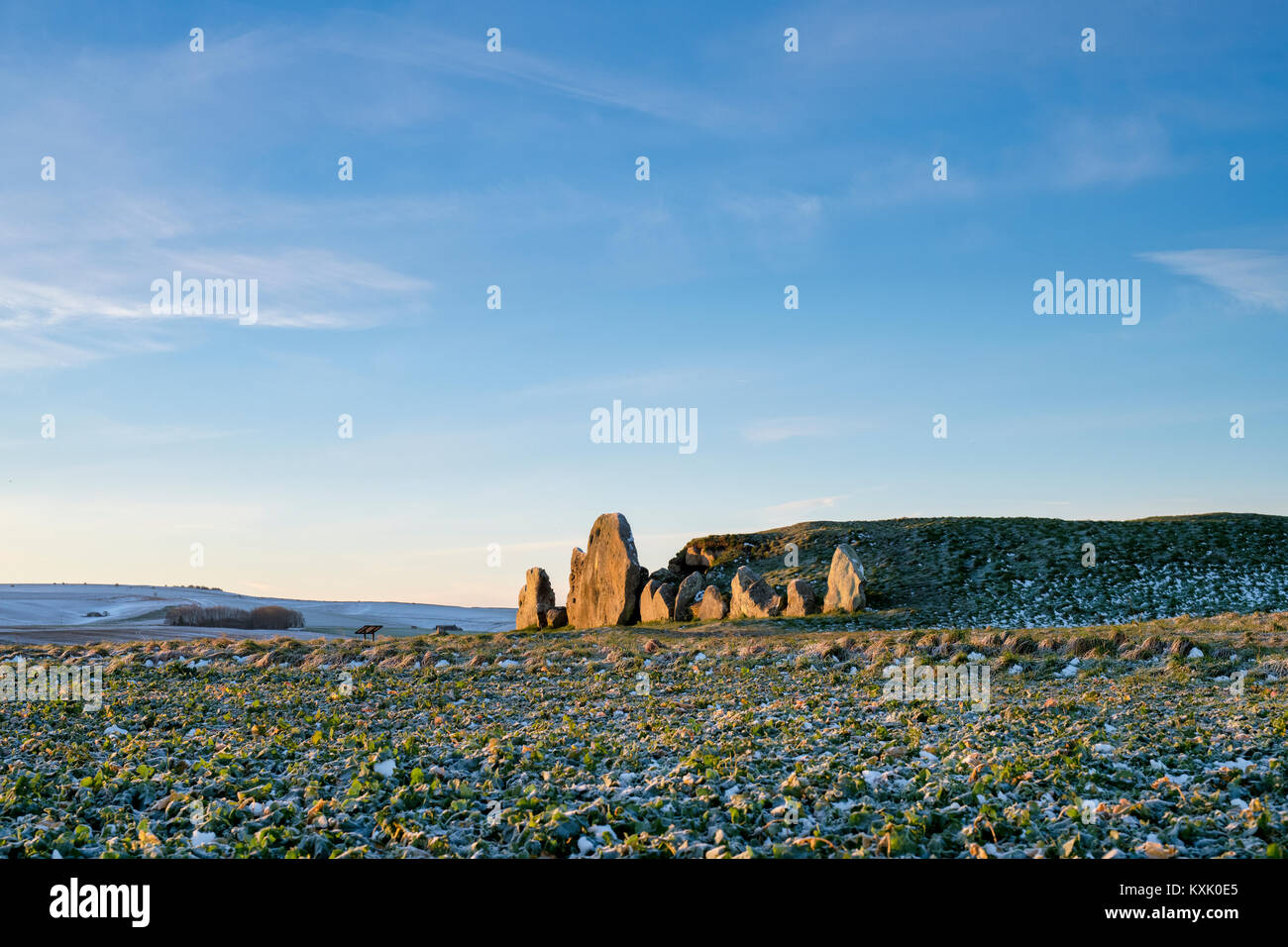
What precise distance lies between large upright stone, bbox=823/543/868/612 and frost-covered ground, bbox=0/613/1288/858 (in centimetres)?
1094

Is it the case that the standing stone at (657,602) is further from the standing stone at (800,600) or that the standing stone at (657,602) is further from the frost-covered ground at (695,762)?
the frost-covered ground at (695,762)

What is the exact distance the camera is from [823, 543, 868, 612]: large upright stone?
28219mm

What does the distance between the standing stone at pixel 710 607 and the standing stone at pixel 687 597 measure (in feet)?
1.01

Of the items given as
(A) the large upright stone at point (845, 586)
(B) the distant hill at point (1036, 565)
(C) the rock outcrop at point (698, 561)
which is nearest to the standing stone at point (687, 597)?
(A) the large upright stone at point (845, 586)

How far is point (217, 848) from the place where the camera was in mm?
6676

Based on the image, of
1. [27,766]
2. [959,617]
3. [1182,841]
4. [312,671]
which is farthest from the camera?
[959,617]

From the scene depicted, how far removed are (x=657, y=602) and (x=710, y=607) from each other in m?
2.11

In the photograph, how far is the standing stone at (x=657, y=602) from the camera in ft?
98.1

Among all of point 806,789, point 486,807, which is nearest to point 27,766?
point 486,807

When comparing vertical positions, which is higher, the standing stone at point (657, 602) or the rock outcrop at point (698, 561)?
the rock outcrop at point (698, 561)

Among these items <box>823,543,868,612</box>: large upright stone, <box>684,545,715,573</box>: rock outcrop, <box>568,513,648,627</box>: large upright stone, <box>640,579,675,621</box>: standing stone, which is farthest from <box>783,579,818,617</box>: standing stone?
<box>684,545,715,573</box>: rock outcrop

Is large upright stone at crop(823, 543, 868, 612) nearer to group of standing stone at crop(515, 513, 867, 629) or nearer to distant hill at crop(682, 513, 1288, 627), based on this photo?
group of standing stone at crop(515, 513, 867, 629)
